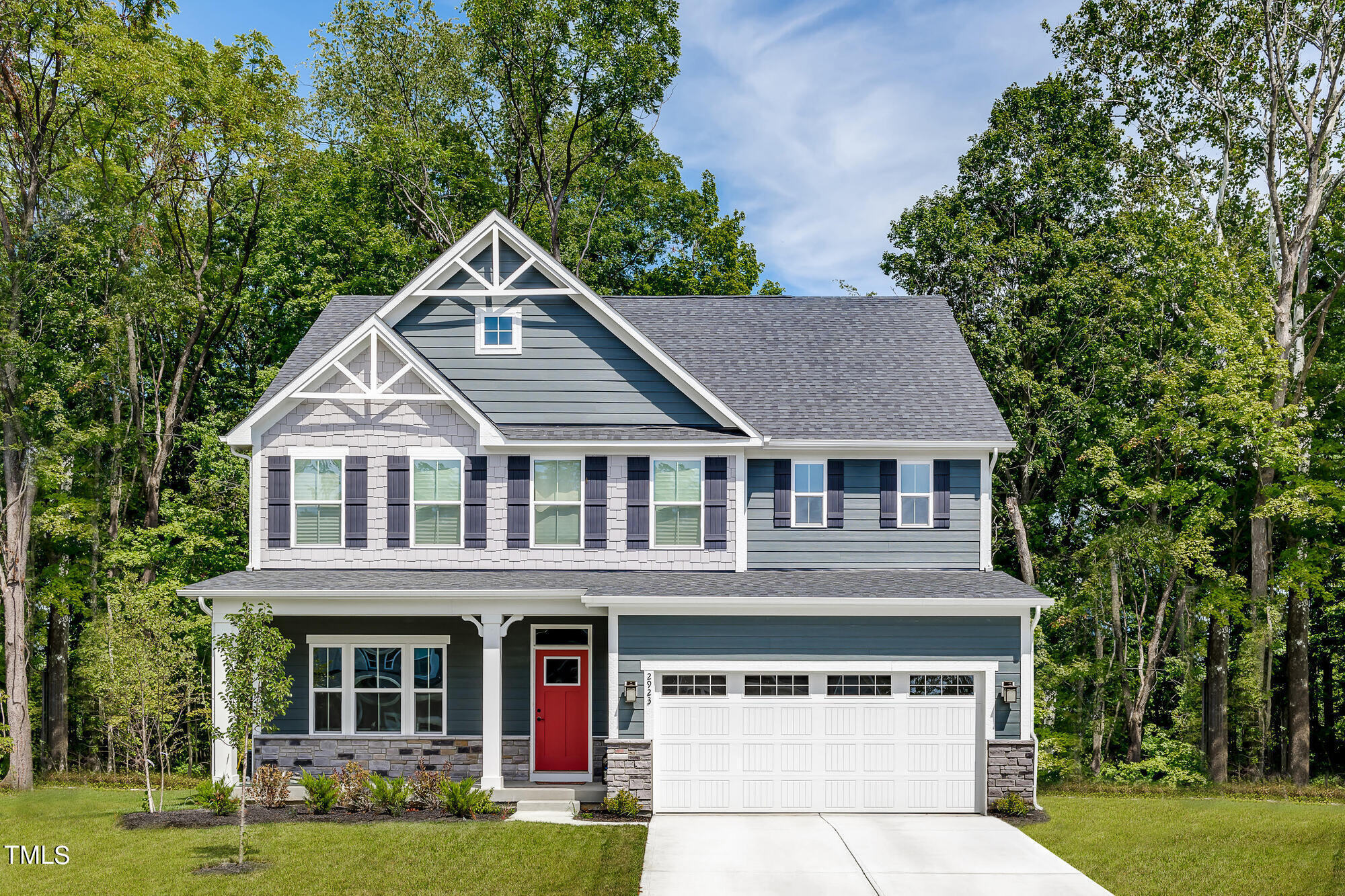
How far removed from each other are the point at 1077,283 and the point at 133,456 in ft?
79.9

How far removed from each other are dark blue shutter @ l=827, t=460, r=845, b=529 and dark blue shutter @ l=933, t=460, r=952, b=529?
65.7 inches

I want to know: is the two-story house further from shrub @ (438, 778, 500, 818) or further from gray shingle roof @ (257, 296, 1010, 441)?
shrub @ (438, 778, 500, 818)

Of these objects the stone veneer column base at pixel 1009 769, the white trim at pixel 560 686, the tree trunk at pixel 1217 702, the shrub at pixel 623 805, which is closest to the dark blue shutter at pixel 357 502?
the white trim at pixel 560 686

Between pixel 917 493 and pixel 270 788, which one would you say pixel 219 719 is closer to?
pixel 270 788

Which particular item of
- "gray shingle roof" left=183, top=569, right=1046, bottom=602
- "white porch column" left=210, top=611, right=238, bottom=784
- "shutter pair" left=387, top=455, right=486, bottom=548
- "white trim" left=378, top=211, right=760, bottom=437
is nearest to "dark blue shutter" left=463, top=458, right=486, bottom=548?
"shutter pair" left=387, top=455, right=486, bottom=548

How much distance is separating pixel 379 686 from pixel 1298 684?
18925 millimetres

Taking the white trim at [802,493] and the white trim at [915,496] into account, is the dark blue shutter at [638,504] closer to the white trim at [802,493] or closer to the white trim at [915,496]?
the white trim at [802,493]

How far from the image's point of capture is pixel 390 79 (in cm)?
3234

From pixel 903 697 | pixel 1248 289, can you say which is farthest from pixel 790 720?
pixel 1248 289

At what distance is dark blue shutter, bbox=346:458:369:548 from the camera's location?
704 inches

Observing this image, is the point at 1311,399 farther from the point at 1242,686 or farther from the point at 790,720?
the point at 790,720

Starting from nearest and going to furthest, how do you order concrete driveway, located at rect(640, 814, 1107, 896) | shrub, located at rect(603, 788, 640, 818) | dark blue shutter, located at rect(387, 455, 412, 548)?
concrete driveway, located at rect(640, 814, 1107, 896) → shrub, located at rect(603, 788, 640, 818) → dark blue shutter, located at rect(387, 455, 412, 548)

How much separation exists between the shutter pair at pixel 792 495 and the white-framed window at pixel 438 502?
18.7 feet

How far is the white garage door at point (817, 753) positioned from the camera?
15.5 metres
